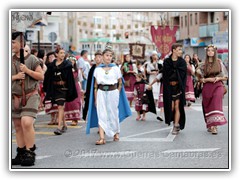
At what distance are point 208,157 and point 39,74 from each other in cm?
286

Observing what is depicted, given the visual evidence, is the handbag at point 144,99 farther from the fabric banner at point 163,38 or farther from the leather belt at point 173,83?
the fabric banner at point 163,38

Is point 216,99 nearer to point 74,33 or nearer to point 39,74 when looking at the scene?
point 39,74

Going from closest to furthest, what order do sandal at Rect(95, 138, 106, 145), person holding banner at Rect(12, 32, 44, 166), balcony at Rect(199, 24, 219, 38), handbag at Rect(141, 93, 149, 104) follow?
person holding banner at Rect(12, 32, 44, 166) < sandal at Rect(95, 138, 106, 145) < handbag at Rect(141, 93, 149, 104) < balcony at Rect(199, 24, 219, 38)

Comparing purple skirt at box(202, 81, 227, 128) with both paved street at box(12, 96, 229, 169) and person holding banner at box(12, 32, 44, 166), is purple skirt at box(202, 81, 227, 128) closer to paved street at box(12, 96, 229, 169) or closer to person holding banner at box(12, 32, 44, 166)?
paved street at box(12, 96, 229, 169)

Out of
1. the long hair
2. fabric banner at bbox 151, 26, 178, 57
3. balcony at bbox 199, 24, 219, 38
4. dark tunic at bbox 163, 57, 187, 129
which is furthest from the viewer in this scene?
balcony at bbox 199, 24, 219, 38

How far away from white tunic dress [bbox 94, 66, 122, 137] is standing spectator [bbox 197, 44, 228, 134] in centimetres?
200

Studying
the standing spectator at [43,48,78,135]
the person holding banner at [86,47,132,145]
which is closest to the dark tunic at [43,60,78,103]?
the standing spectator at [43,48,78,135]

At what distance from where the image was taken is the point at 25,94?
293 inches

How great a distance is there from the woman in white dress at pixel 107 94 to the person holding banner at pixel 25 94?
2462mm

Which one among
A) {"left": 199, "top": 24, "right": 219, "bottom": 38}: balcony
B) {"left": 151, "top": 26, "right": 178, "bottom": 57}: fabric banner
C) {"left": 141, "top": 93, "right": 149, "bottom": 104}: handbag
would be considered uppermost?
{"left": 199, "top": 24, "right": 219, "bottom": 38}: balcony

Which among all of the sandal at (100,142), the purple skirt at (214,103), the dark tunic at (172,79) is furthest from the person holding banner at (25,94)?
the purple skirt at (214,103)

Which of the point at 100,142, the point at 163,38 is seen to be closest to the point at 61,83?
the point at 100,142

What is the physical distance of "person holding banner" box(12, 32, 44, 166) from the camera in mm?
7410
